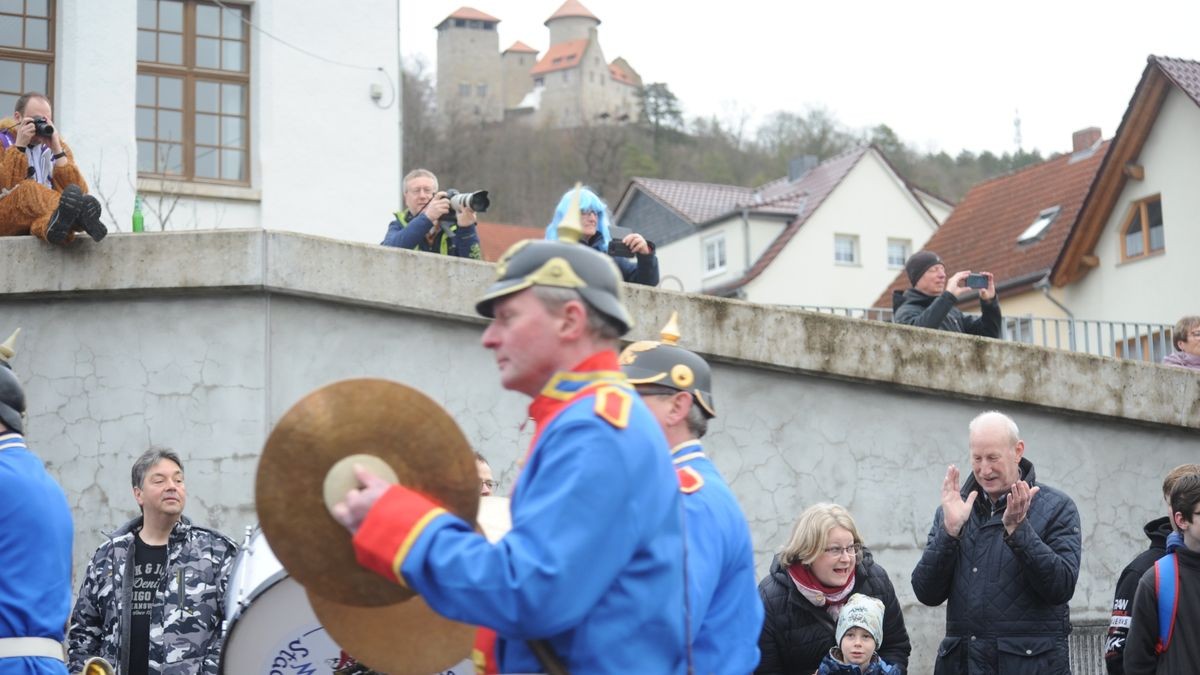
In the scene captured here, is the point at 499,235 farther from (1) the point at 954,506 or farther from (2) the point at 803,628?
(2) the point at 803,628

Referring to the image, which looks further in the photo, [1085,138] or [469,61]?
[469,61]

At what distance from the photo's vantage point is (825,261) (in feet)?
163

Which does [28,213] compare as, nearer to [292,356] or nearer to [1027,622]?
[292,356]

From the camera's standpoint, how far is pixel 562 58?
14125cm

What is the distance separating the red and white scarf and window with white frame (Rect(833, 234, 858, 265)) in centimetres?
4289

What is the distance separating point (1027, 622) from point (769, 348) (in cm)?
349

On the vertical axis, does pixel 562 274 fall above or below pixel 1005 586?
above

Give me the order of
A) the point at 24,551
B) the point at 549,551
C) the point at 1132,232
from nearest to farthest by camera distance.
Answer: the point at 549,551, the point at 24,551, the point at 1132,232

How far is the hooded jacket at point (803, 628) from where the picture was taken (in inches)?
291

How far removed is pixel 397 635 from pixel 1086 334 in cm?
1109

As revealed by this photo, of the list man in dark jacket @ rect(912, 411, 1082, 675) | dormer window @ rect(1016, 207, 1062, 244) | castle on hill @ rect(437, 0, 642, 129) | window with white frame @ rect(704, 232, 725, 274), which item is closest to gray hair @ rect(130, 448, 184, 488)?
man in dark jacket @ rect(912, 411, 1082, 675)

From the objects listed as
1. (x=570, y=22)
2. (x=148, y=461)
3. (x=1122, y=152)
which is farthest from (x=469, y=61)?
(x=148, y=461)

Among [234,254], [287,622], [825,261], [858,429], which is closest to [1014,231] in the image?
[825,261]

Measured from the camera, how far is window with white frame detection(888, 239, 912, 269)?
5088 centimetres
